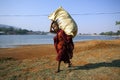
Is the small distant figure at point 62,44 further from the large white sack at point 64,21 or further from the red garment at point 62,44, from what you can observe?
the large white sack at point 64,21

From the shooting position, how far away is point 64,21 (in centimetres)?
851

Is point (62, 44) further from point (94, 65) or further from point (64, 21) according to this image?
point (94, 65)

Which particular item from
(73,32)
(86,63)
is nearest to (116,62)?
(86,63)

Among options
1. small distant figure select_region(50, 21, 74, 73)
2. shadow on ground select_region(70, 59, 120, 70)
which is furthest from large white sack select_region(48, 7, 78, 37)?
shadow on ground select_region(70, 59, 120, 70)

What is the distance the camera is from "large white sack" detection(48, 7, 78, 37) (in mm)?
8320

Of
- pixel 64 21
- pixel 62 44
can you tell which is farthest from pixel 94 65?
pixel 64 21

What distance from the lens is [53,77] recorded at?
304 inches

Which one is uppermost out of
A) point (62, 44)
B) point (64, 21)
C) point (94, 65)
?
point (64, 21)

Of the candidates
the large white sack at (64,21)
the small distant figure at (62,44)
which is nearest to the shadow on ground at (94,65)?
the small distant figure at (62,44)

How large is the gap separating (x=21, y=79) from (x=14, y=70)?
1.44 metres

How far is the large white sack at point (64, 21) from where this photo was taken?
27.3 ft

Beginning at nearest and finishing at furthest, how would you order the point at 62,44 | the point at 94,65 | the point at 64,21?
the point at 62,44, the point at 64,21, the point at 94,65

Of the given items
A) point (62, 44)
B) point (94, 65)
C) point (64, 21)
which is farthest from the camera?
point (94, 65)

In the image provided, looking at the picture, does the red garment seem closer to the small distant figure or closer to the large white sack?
the small distant figure
